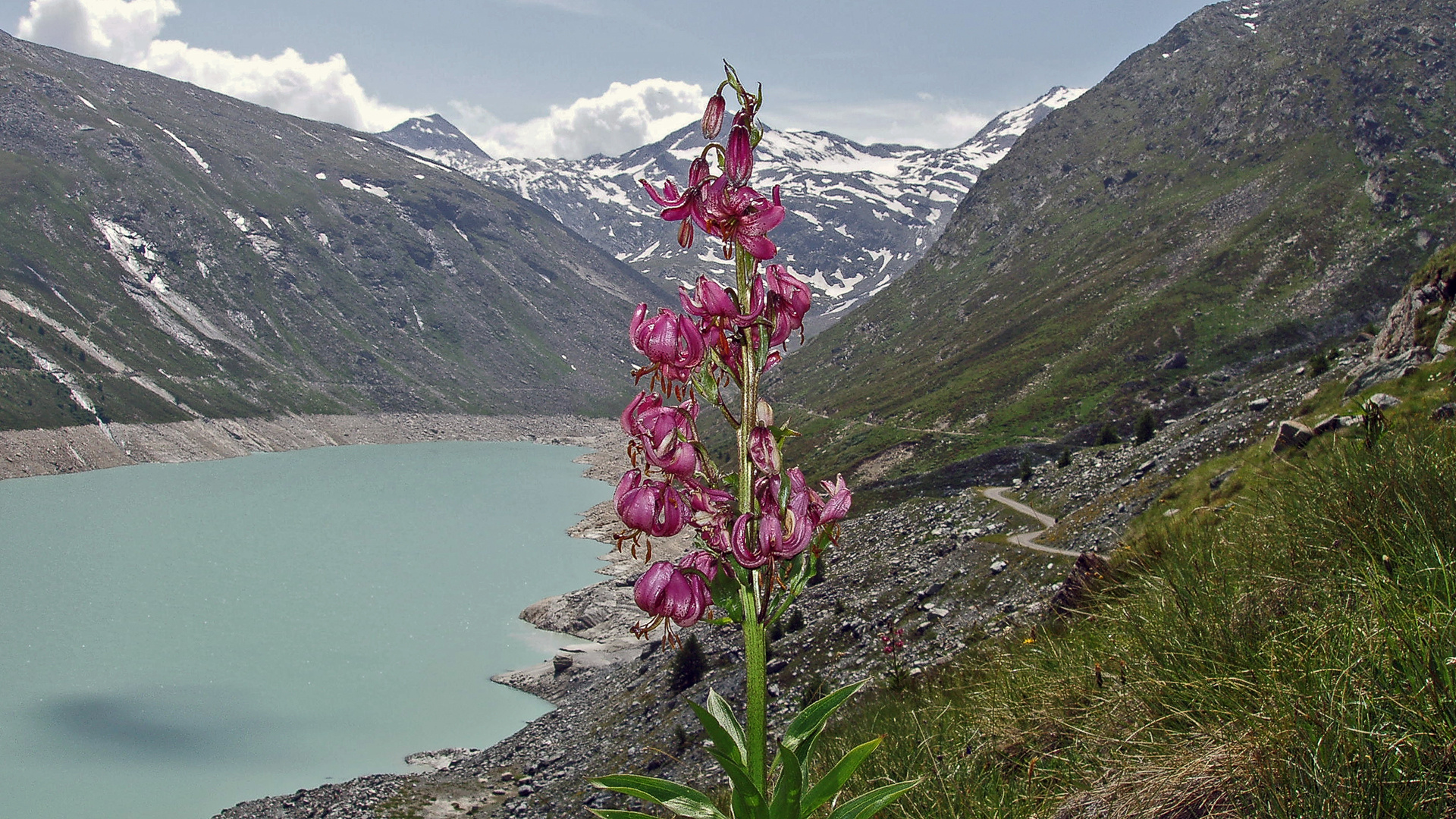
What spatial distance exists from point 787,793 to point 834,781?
200mm

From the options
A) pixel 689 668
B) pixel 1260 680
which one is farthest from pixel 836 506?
pixel 689 668

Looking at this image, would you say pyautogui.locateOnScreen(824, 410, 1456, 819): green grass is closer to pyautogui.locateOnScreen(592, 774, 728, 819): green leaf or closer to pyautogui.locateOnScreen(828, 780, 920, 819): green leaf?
pyautogui.locateOnScreen(828, 780, 920, 819): green leaf

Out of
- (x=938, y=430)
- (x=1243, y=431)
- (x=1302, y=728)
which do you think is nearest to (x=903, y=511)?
(x=1243, y=431)

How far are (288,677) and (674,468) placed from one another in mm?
48882

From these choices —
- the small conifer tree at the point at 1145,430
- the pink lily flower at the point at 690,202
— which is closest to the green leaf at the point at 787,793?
the pink lily flower at the point at 690,202

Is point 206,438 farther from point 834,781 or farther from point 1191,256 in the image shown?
point 1191,256

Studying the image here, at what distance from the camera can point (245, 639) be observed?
47.7 metres

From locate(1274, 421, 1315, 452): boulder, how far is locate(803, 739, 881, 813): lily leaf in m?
11.3

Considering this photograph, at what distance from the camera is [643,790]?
8.52 ft

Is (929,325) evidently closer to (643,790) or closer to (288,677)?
(288,677)

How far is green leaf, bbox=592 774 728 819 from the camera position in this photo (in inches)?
101

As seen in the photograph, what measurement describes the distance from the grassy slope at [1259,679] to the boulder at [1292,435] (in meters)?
7.31

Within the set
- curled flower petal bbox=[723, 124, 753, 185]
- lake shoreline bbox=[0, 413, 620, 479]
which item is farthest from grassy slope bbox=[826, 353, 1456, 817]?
lake shoreline bbox=[0, 413, 620, 479]

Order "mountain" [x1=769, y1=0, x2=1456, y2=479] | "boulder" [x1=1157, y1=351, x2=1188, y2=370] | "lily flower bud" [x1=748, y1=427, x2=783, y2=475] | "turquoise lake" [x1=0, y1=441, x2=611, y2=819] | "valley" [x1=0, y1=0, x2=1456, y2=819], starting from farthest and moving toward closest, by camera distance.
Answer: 1. "mountain" [x1=769, y1=0, x2=1456, y2=479]
2. "boulder" [x1=1157, y1=351, x2=1188, y2=370]
3. "turquoise lake" [x1=0, y1=441, x2=611, y2=819]
4. "valley" [x1=0, y1=0, x2=1456, y2=819]
5. "lily flower bud" [x1=748, y1=427, x2=783, y2=475]
